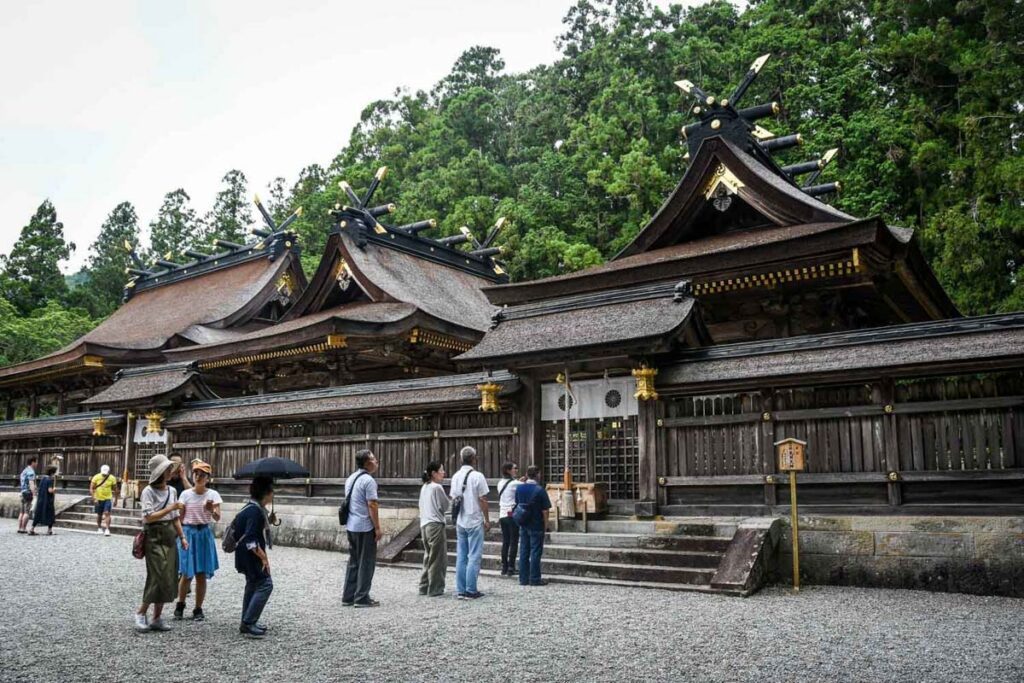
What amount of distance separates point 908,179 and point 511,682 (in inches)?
1208

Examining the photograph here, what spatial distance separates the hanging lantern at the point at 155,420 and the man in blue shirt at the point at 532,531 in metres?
12.7

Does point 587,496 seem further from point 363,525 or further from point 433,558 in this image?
point 363,525

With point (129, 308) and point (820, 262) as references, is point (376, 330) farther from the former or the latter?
point (129, 308)

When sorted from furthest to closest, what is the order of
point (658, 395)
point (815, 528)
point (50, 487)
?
1. point (50, 487)
2. point (658, 395)
3. point (815, 528)

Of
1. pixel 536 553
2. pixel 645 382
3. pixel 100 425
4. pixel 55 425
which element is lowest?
pixel 536 553

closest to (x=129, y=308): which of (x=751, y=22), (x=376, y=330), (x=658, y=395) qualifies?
(x=376, y=330)

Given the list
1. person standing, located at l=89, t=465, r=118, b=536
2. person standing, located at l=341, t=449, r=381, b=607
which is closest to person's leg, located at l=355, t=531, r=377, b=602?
person standing, located at l=341, t=449, r=381, b=607

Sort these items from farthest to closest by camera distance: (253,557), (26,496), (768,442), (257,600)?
1. (26,496)
2. (768,442)
3. (257,600)
4. (253,557)

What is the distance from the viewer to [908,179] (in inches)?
1209

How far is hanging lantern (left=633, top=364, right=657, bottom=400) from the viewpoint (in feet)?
40.2

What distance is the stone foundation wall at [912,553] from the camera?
9469 mm

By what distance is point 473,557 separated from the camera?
9.85 m

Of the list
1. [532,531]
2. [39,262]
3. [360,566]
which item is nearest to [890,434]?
[532,531]

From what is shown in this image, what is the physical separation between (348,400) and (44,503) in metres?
8.06
